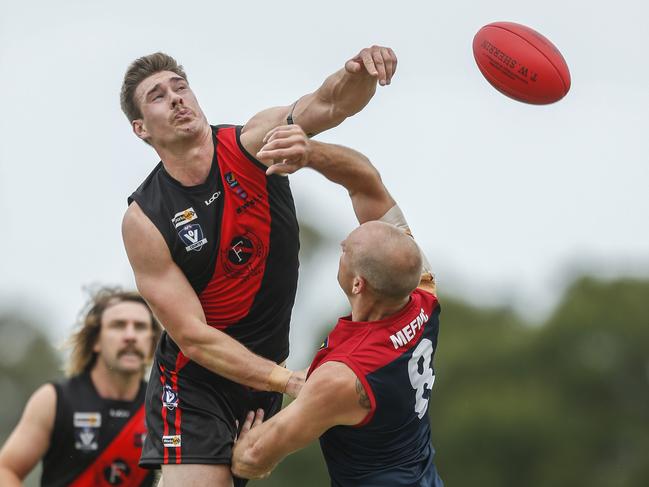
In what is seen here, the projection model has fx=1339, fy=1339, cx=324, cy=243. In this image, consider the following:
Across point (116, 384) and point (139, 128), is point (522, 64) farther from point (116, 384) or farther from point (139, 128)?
point (116, 384)

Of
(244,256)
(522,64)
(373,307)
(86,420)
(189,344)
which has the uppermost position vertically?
(522,64)

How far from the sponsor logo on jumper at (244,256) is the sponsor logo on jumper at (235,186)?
225 mm

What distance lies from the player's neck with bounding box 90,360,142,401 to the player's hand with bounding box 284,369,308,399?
11.7ft

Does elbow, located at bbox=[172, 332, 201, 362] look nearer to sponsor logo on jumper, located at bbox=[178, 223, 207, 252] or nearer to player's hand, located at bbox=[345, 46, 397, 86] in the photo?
sponsor logo on jumper, located at bbox=[178, 223, 207, 252]

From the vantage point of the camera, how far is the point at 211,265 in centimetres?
779

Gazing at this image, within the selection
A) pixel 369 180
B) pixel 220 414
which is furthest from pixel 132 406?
pixel 369 180

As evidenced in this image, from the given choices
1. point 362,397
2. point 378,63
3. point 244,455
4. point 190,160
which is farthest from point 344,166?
point 244,455

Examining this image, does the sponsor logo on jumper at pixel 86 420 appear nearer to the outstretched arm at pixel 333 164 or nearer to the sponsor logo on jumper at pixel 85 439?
the sponsor logo on jumper at pixel 85 439

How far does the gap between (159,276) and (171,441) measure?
101 centimetres

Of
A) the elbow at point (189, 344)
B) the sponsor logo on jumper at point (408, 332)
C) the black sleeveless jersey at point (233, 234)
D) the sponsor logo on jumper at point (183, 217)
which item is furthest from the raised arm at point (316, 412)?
the sponsor logo on jumper at point (183, 217)

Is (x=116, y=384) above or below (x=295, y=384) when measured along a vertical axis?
below

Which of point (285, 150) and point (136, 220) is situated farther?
point (136, 220)

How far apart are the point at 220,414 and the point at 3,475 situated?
2.96 meters

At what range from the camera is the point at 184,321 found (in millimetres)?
7602
